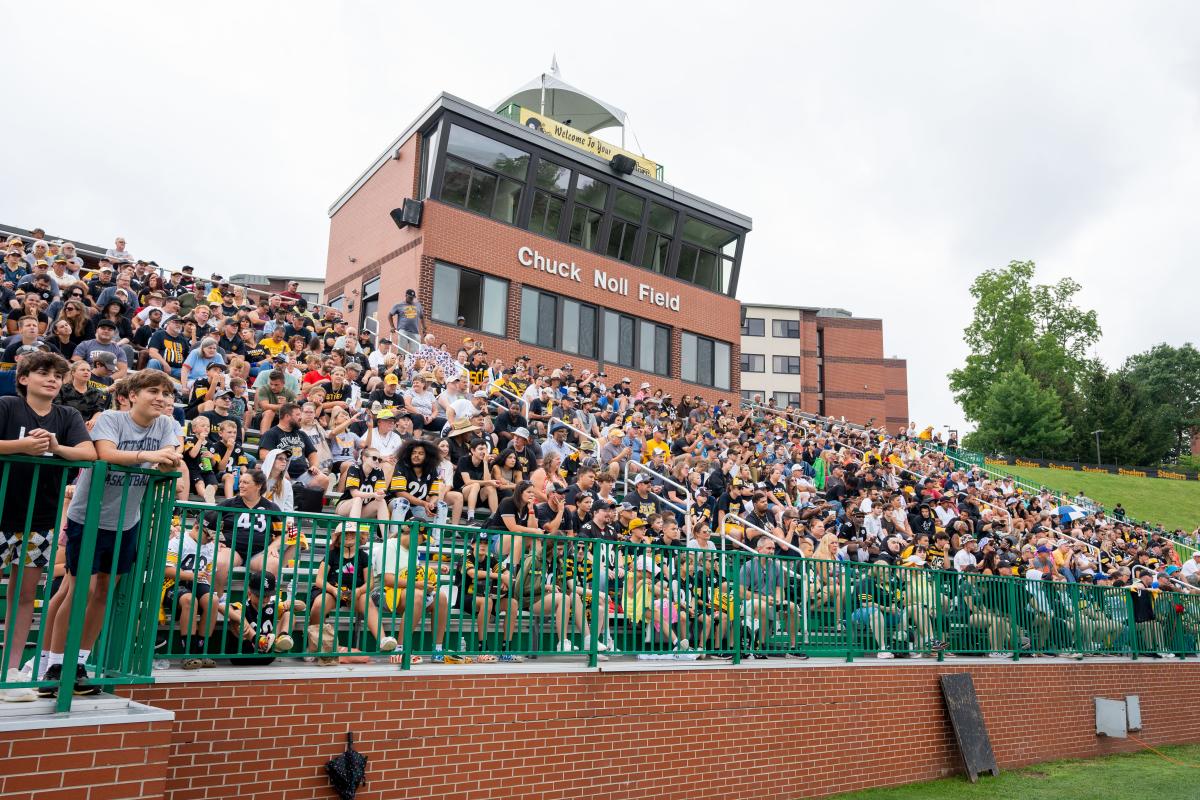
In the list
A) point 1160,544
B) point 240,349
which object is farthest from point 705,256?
point 240,349

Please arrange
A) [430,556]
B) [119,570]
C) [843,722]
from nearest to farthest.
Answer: [119,570] → [430,556] → [843,722]

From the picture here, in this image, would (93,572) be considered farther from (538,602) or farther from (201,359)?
(201,359)

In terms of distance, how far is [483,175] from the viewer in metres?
24.6

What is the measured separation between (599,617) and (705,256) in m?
24.9

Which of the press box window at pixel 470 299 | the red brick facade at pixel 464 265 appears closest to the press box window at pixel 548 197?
the red brick facade at pixel 464 265

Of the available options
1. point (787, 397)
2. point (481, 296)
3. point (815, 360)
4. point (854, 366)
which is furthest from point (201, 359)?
point (854, 366)

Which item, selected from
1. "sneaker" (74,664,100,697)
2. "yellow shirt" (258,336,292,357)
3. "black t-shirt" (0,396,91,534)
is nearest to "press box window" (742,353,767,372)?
"yellow shirt" (258,336,292,357)

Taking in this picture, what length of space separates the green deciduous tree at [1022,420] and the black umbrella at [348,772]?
54692 mm

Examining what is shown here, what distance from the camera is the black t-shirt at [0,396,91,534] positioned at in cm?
398

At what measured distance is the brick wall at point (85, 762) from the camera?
351 cm

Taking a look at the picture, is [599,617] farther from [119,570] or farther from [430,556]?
[119,570]

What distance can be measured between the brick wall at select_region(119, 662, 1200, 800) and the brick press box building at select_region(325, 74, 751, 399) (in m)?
16.2

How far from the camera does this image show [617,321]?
27.9m

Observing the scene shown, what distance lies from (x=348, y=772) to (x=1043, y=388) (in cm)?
6363
